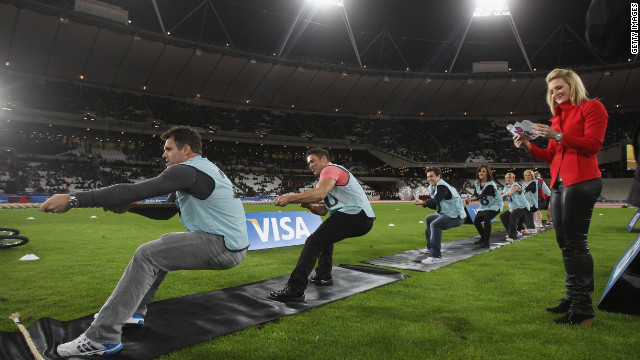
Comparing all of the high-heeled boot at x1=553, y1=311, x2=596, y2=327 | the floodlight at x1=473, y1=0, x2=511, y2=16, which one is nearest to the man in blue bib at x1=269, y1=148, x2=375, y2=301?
the high-heeled boot at x1=553, y1=311, x2=596, y2=327

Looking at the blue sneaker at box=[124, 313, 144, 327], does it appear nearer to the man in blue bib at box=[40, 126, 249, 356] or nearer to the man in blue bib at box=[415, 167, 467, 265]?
the man in blue bib at box=[40, 126, 249, 356]

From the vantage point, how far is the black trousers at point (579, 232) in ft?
10.5

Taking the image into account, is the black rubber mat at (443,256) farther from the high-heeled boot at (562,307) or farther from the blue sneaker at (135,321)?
the blue sneaker at (135,321)

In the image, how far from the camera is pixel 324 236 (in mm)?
4344

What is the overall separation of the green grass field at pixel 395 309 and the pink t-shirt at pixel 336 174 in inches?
58.2

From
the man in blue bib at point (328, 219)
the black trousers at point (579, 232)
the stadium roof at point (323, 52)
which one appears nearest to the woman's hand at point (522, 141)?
the black trousers at point (579, 232)

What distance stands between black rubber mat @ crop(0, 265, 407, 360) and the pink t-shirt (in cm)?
145

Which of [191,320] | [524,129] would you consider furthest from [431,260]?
[191,320]

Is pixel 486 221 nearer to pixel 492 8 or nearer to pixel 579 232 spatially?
pixel 579 232

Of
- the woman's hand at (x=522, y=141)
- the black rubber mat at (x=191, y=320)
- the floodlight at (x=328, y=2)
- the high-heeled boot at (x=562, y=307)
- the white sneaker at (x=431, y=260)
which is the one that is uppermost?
the floodlight at (x=328, y=2)

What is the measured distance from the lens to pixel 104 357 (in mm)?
2596

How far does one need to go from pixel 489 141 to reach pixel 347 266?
54.3 m

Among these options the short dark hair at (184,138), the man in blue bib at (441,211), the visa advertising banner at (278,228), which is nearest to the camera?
the short dark hair at (184,138)

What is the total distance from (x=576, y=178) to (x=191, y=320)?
12.9ft
